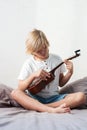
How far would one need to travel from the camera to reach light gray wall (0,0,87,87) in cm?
221

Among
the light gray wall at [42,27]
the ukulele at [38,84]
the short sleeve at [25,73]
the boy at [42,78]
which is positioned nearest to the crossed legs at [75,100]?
the boy at [42,78]

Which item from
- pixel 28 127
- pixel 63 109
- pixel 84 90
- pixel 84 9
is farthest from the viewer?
pixel 84 9

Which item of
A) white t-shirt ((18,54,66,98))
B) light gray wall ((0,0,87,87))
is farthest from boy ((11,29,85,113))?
light gray wall ((0,0,87,87))

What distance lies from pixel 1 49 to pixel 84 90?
85cm

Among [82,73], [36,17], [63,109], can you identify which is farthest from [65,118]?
[36,17]

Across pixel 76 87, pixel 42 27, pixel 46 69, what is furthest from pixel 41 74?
pixel 42 27

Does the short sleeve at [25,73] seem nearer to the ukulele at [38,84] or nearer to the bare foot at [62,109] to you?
the ukulele at [38,84]

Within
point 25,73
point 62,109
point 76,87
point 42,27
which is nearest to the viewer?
point 62,109

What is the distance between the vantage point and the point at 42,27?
2.23 meters

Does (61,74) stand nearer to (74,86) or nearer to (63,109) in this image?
(74,86)

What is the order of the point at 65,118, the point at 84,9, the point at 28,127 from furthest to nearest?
the point at 84,9, the point at 65,118, the point at 28,127

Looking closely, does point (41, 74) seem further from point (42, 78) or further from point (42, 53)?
point (42, 53)

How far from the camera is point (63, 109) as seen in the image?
4.53ft

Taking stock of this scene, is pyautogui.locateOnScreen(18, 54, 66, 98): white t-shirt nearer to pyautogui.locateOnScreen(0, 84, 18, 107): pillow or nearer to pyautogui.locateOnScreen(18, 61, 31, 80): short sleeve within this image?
pyautogui.locateOnScreen(18, 61, 31, 80): short sleeve
